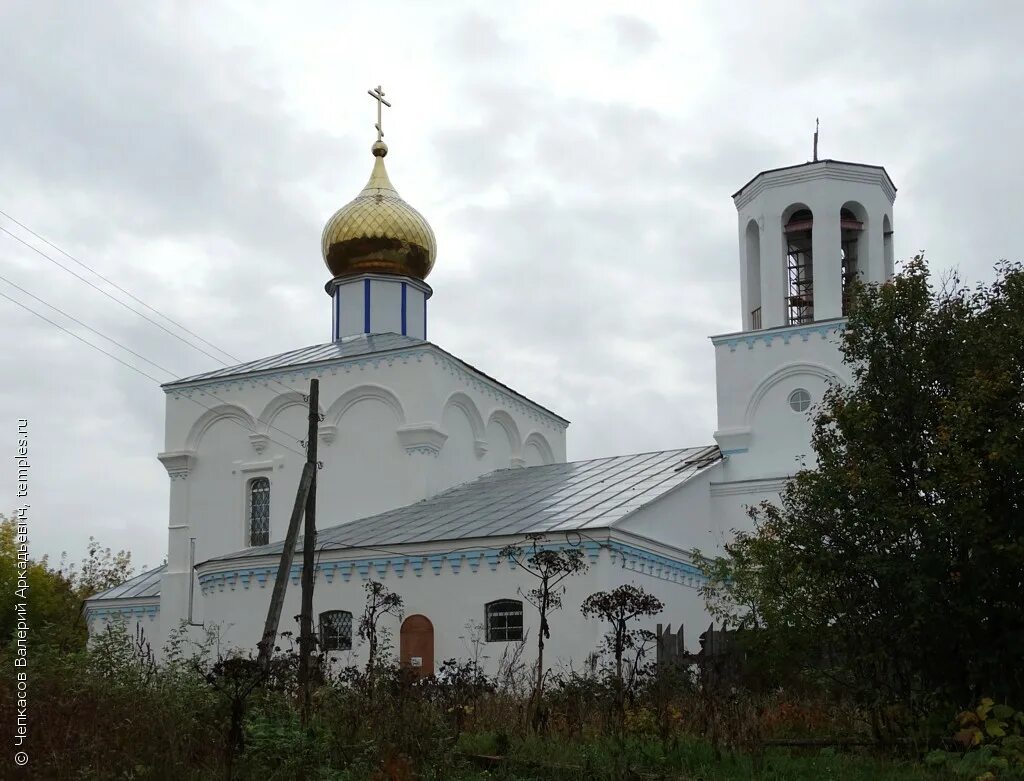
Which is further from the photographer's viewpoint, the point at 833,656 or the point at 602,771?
the point at 833,656

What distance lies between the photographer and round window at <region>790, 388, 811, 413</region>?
851 inches

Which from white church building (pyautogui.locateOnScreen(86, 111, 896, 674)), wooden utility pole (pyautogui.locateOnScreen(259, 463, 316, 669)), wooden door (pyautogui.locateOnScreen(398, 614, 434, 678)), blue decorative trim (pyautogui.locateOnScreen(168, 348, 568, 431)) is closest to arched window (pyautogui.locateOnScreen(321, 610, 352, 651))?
white church building (pyautogui.locateOnScreen(86, 111, 896, 674))

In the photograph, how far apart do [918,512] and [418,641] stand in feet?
31.2

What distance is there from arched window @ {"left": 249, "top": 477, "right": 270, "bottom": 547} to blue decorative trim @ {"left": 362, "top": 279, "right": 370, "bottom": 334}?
3.81 m

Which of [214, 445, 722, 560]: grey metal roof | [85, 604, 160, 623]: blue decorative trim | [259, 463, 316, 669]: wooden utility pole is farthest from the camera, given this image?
[85, 604, 160, 623]: blue decorative trim

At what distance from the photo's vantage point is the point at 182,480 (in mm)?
24922

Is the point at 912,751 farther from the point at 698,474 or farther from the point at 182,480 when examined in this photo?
the point at 182,480

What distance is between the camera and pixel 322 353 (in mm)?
25047

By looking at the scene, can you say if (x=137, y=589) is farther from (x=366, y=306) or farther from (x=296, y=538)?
(x=296, y=538)

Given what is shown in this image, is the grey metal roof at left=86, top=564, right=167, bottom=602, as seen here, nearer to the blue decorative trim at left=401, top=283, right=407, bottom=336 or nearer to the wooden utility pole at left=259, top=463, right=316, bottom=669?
the blue decorative trim at left=401, top=283, right=407, bottom=336

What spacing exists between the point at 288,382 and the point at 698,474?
8141 millimetres

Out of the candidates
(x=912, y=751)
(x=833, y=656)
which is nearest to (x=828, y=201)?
(x=833, y=656)

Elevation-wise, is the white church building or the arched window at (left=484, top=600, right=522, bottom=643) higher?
the white church building

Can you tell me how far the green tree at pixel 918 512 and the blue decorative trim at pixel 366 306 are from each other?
1557 cm
